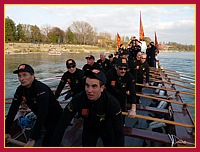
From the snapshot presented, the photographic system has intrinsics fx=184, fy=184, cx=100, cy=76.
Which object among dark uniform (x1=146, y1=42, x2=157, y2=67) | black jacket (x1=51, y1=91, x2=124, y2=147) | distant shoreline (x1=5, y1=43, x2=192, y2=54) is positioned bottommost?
black jacket (x1=51, y1=91, x2=124, y2=147)

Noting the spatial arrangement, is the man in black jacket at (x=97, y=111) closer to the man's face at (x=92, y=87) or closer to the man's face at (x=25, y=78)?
the man's face at (x=92, y=87)

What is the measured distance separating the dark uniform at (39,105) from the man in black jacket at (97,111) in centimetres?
43

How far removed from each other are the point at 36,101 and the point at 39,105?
202 mm

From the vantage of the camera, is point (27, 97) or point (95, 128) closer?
point (95, 128)

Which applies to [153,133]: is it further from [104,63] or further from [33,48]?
[33,48]

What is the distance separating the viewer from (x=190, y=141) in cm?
321

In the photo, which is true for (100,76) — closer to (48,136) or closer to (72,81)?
(48,136)

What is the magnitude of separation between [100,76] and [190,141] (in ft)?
7.12

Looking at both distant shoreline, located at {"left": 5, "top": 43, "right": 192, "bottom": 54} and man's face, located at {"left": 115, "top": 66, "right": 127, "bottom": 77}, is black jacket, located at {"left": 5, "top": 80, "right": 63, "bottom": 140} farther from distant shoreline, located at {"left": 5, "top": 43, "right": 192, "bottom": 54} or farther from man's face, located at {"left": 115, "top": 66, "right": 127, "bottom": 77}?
distant shoreline, located at {"left": 5, "top": 43, "right": 192, "bottom": 54}

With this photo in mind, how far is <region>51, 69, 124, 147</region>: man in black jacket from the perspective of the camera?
223 cm

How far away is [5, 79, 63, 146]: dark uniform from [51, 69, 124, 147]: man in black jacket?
1.43 ft

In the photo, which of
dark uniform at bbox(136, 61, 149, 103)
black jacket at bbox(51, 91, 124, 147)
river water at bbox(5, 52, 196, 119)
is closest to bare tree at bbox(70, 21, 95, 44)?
river water at bbox(5, 52, 196, 119)

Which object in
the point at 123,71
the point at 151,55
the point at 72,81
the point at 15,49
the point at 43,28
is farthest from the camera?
the point at 43,28

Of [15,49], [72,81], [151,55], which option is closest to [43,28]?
[15,49]
